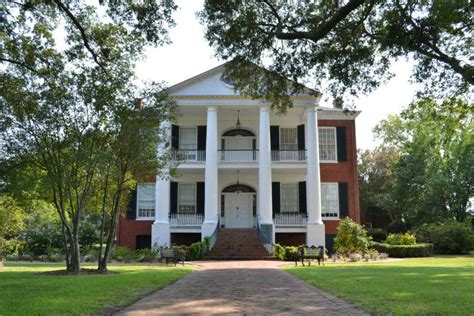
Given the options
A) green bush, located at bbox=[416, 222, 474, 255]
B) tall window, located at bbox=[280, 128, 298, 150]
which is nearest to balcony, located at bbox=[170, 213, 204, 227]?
Answer: tall window, located at bbox=[280, 128, 298, 150]

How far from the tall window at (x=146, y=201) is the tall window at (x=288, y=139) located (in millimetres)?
8201

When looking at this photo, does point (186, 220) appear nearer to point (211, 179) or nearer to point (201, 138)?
point (211, 179)

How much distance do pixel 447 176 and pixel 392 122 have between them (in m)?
10.9

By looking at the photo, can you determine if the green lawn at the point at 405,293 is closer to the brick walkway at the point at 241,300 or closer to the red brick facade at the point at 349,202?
the brick walkway at the point at 241,300

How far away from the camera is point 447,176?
37594 mm

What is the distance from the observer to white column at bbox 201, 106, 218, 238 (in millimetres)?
25312

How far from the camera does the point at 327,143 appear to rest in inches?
1166

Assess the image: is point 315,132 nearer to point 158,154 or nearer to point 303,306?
point 158,154

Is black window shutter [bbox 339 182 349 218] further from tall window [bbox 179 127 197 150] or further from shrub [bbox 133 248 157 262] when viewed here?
shrub [bbox 133 248 157 262]

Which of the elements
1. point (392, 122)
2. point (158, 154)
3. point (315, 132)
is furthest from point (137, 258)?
point (392, 122)

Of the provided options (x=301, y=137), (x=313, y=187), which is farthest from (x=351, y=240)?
(x=301, y=137)

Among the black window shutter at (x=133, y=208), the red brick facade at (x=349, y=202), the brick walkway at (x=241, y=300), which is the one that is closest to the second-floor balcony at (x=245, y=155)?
the red brick facade at (x=349, y=202)

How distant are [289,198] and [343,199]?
10.5 ft

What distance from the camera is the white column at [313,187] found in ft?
85.4
